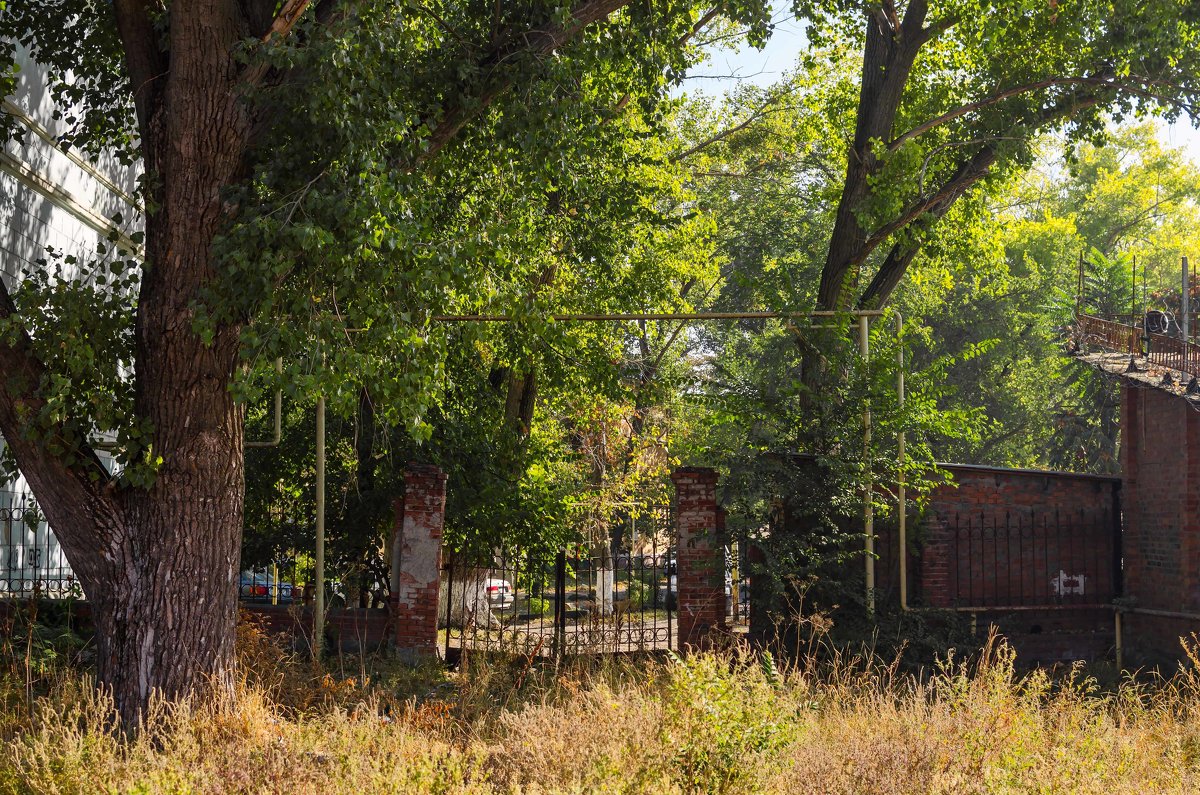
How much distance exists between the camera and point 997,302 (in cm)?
3397

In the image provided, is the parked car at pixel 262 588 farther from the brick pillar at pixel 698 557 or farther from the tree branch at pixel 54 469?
the tree branch at pixel 54 469

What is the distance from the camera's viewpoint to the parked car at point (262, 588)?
44.5ft

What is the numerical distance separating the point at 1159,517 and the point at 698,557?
617cm

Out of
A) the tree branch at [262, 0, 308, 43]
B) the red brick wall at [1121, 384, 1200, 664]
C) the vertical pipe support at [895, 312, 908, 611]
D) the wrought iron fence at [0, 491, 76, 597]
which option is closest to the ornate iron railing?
the red brick wall at [1121, 384, 1200, 664]

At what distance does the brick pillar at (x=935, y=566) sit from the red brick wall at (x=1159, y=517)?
255 cm

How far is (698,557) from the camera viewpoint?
40.3 ft

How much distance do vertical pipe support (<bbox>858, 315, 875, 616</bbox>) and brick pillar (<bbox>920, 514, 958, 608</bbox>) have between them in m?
0.86

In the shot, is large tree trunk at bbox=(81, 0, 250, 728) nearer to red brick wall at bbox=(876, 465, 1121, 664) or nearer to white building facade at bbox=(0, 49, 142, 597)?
white building facade at bbox=(0, 49, 142, 597)

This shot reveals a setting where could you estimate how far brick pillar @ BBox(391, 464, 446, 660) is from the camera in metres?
12.3

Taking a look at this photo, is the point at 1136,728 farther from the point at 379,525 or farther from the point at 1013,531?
the point at 379,525

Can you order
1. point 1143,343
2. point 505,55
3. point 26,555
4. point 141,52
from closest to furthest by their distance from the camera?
point 141,52, point 505,55, point 26,555, point 1143,343

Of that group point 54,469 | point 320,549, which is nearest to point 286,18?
point 54,469

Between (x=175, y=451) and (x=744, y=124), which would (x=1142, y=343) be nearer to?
(x=744, y=124)

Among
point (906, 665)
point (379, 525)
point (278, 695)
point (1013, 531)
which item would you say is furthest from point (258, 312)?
point (1013, 531)
